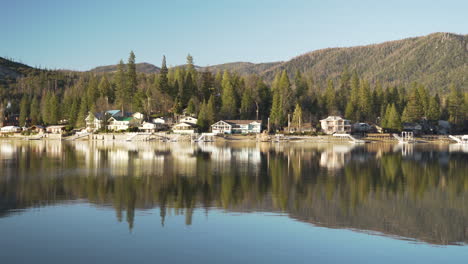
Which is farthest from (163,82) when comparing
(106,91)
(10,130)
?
(10,130)

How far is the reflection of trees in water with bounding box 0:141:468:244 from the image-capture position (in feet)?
50.9

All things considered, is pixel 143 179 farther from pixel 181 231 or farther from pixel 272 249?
pixel 272 249

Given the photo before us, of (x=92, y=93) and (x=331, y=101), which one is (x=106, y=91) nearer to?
(x=92, y=93)

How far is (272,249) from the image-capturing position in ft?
39.5

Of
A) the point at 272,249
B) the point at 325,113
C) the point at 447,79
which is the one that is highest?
the point at 447,79

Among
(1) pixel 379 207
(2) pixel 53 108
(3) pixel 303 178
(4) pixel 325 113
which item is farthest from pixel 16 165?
(4) pixel 325 113

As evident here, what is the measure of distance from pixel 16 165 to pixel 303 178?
2073cm

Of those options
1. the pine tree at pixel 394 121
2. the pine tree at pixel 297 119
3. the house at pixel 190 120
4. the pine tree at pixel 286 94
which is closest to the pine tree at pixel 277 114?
the pine tree at pixel 297 119

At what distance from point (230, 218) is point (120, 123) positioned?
70.9m

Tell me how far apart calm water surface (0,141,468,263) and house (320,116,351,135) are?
51863 mm

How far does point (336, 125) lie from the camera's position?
79.2 meters

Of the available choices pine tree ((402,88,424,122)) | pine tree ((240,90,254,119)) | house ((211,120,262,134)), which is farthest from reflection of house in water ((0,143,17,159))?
pine tree ((402,88,424,122))

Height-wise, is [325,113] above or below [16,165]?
above

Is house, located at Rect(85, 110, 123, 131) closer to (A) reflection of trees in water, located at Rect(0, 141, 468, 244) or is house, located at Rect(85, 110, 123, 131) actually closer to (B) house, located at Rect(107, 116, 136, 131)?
(B) house, located at Rect(107, 116, 136, 131)
